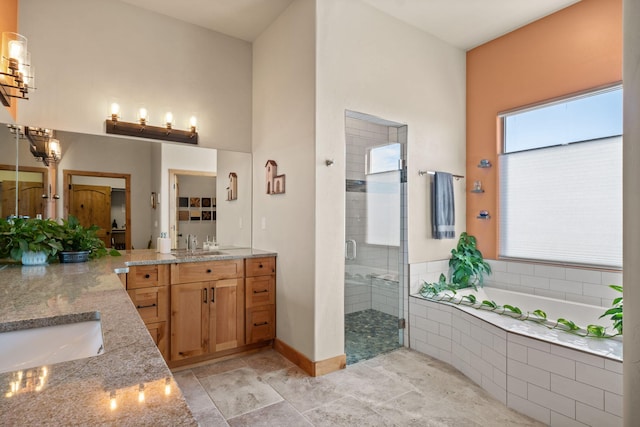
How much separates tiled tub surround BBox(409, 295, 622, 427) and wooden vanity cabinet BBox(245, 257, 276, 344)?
162 centimetres

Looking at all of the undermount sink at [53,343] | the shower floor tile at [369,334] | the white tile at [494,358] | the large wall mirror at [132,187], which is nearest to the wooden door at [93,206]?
the large wall mirror at [132,187]

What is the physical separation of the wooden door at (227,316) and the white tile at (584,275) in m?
2.92

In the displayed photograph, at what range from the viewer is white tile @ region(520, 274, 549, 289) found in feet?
10.7

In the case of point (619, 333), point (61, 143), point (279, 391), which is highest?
point (61, 143)

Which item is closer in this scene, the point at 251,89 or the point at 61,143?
the point at 61,143

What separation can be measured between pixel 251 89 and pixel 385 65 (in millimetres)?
1410

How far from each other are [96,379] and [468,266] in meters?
3.58

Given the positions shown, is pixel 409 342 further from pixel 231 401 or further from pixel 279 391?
pixel 231 401

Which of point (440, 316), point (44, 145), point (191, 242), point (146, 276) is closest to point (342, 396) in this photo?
point (440, 316)

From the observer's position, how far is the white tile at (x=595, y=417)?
1.90m

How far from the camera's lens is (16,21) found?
254cm

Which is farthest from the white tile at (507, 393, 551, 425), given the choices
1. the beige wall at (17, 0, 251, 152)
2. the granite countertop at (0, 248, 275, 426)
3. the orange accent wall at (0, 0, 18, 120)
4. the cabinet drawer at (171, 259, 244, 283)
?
the orange accent wall at (0, 0, 18, 120)

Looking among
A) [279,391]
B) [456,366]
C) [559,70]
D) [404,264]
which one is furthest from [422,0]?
[279,391]

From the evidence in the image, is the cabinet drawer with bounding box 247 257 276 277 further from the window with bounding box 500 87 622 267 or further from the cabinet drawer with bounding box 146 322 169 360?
the window with bounding box 500 87 622 267
